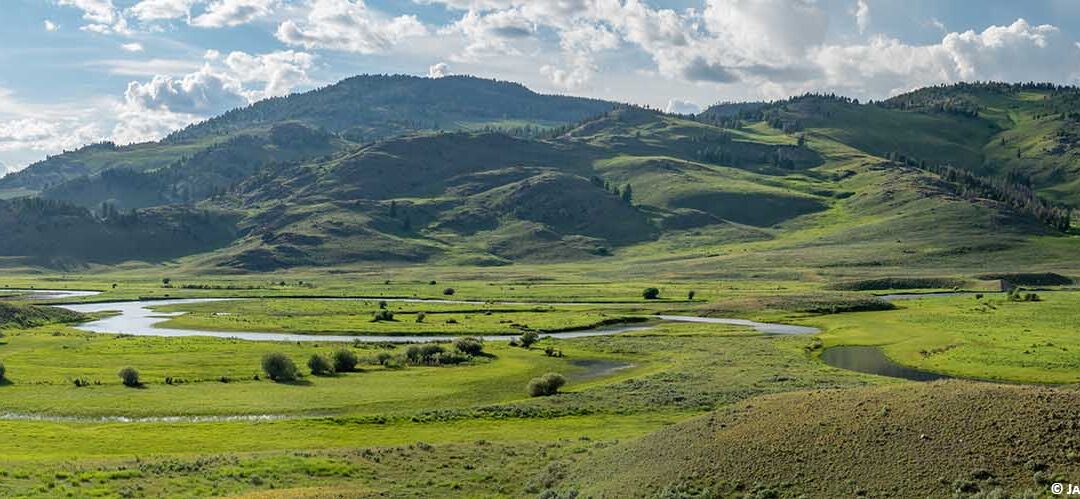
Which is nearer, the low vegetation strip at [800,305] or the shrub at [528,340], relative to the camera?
the shrub at [528,340]

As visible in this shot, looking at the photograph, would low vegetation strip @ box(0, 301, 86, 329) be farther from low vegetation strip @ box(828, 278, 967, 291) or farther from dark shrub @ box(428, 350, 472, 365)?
low vegetation strip @ box(828, 278, 967, 291)

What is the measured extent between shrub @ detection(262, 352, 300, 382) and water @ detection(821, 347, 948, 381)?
54.7 meters

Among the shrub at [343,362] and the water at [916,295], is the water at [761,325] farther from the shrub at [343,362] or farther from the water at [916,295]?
the shrub at [343,362]

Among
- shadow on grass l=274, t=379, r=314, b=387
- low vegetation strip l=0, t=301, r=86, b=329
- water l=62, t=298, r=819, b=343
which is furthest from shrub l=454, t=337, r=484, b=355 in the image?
low vegetation strip l=0, t=301, r=86, b=329

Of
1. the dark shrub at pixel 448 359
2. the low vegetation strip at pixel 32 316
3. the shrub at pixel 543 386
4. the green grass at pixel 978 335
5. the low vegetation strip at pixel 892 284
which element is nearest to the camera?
the shrub at pixel 543 386

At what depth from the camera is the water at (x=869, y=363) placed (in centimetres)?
7856

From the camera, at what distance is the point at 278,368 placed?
7806 cm

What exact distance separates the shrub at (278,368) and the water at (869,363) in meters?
54.7

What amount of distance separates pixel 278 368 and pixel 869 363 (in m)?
60.0

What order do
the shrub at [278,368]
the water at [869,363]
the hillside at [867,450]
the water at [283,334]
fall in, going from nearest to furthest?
the hillside at [867,450] → the shrub at [278,368] → the water at [869,363] → the water at [283,334]

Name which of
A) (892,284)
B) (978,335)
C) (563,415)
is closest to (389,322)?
(563,415)

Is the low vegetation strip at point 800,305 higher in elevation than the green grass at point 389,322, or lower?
higher

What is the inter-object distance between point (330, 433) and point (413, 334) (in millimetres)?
62874

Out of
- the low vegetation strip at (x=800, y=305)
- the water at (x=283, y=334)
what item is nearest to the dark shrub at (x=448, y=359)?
the water at (x=283, y=334)
